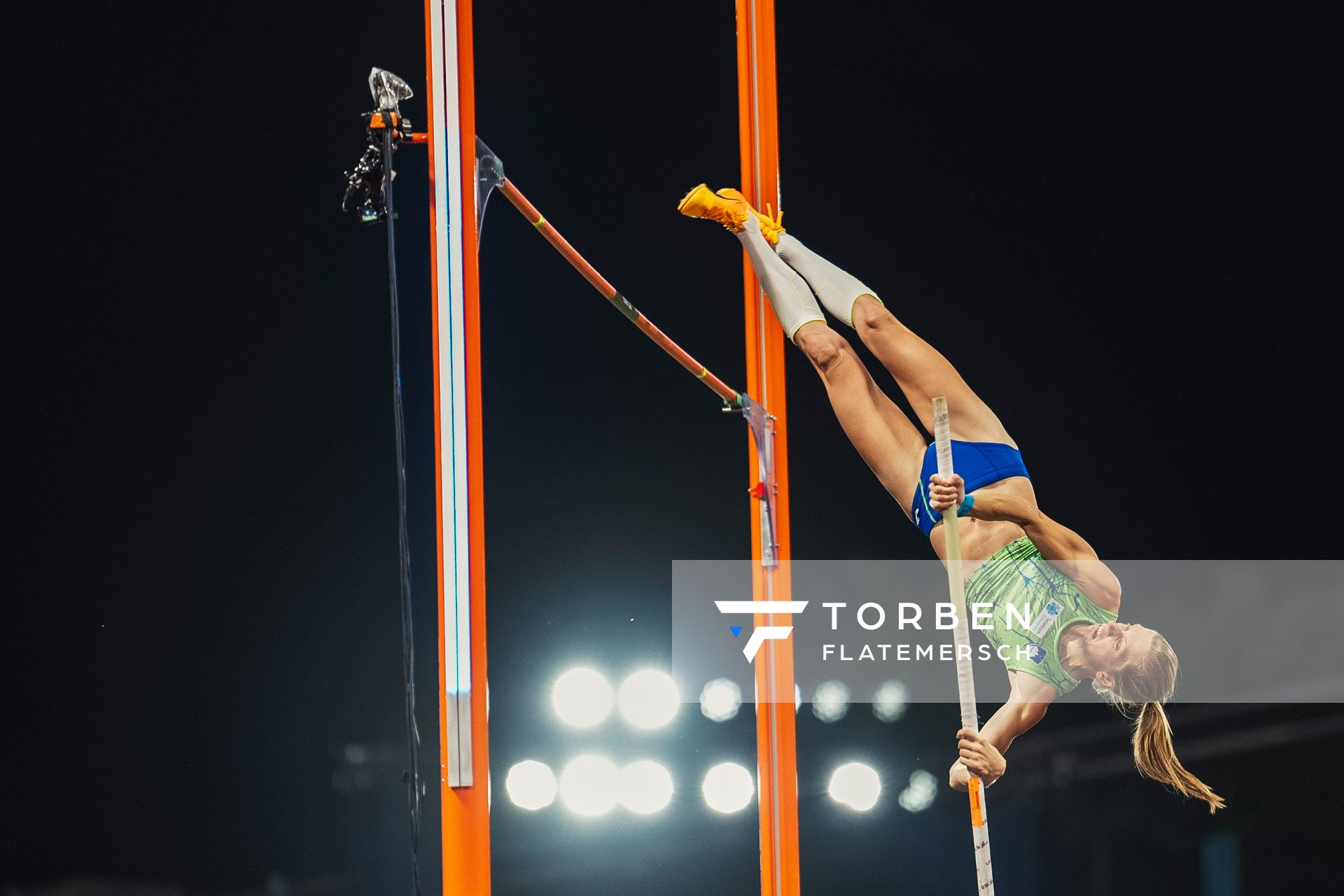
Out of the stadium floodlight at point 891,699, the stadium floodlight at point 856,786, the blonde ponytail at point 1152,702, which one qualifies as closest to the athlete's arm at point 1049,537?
the blonde ponytail at point 1152,702

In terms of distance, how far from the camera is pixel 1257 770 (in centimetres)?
418

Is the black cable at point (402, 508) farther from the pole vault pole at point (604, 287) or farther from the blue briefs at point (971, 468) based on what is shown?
the blue briefs at point (971, 468)

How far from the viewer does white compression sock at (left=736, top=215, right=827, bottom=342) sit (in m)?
3.39

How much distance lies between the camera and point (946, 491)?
10.4 ft

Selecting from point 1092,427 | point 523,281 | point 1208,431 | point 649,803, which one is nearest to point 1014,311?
point 1092,427

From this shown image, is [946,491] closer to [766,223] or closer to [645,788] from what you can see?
[766,223]

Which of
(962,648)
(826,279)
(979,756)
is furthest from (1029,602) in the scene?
(826,279)

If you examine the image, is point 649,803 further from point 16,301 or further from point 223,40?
point 223,40

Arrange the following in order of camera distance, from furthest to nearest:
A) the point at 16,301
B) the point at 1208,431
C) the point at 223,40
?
the point at 1208,431 < the point at 223,40 < the point at 16,301

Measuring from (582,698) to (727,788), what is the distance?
22.3 inches

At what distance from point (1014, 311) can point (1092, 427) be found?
43 centimetres

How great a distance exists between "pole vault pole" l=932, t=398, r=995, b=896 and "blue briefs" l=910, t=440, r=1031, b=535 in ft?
0.45

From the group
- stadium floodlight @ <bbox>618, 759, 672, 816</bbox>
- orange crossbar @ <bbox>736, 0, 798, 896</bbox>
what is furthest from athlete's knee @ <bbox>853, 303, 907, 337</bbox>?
stadium floodlight @ <bbox>618, 759, 672, 816</bbox>

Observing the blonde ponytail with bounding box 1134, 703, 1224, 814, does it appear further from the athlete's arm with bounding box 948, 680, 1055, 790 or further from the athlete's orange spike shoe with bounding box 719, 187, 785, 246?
the athlete's orange spike shoe with bounding box 719, 187, 785, 246
